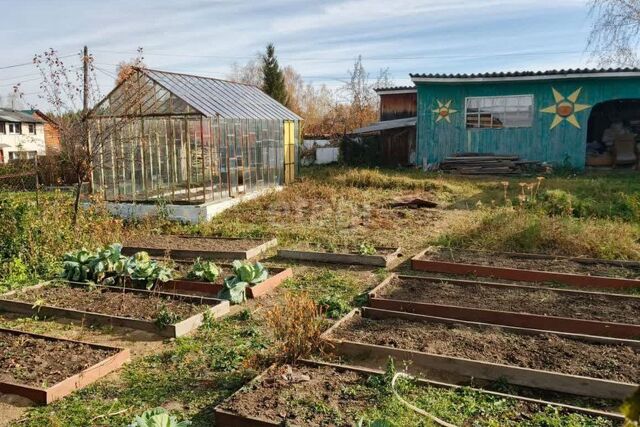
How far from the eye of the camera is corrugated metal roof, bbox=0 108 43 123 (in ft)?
134

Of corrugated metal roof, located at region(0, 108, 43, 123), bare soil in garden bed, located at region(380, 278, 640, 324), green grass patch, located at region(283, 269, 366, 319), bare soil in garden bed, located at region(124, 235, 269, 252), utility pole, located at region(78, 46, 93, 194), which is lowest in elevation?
green grass patch, located at region(283, 269, 366, 319)

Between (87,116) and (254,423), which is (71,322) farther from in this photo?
(87,116)

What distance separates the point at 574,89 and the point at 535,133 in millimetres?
1994

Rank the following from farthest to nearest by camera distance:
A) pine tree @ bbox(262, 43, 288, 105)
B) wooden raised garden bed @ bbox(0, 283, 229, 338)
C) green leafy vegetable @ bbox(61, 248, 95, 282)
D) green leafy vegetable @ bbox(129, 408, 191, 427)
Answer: pine tree @ bbox(262, 43, 288, 105) → green leafy vegetable @ bbox(61, 248, 95, 282) → wooden raised garden bed @ bbox(0, 283, 229, 338) → green leafy vegetable @ bbox(129, 408, 191, 427)

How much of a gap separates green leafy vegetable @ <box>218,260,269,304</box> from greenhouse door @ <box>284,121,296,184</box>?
10.3m

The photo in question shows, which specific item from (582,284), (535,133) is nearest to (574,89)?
(535,133)

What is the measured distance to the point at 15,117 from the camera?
4228 centimetres

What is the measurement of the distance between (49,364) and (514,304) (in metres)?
4.97

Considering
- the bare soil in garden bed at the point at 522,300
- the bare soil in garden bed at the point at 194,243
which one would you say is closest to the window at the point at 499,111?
the bare soil in garden bed at the point at 194,243

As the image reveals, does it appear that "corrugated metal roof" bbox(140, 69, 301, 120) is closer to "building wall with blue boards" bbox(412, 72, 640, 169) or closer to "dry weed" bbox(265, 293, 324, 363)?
"building wall with blue boards" bbox(412, 72, 640, 169)

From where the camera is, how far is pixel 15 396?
4.51m

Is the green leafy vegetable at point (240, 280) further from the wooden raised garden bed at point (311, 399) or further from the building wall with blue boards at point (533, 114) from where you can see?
the building wall with blue boards at point (533, 114)

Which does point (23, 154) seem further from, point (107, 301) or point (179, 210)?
point (107, 301)

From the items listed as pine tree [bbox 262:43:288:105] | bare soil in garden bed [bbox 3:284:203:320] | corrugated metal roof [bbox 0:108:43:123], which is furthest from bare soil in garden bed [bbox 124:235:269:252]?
corrugated metal roof [bbox 0:108:43:123]
